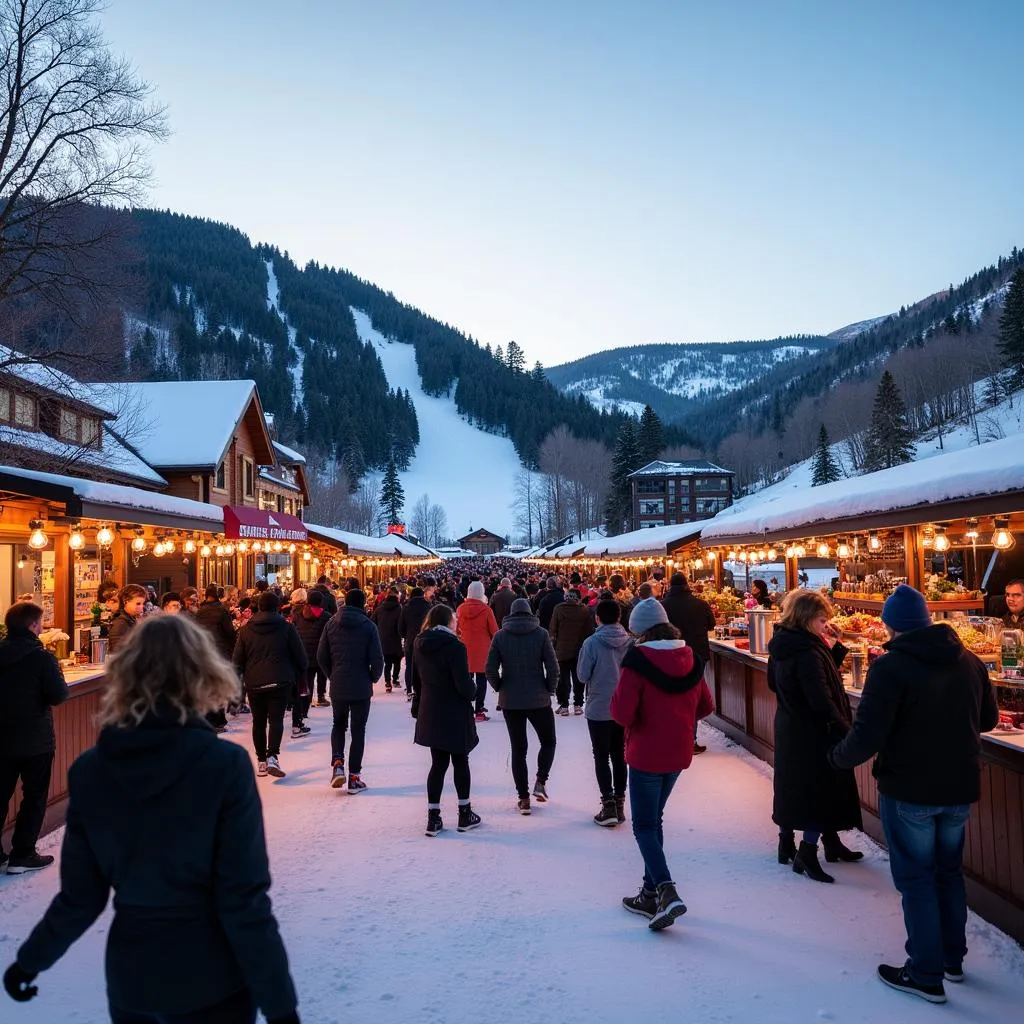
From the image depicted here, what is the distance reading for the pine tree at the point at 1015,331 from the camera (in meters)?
62.8

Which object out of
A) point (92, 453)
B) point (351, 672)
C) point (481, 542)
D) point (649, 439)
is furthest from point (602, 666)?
point (481, 542)

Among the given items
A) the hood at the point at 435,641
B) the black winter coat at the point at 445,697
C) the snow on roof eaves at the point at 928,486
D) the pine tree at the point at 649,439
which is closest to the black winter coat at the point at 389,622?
the snow on roof eaves at the point at 928,486

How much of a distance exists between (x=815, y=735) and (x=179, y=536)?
456 inches

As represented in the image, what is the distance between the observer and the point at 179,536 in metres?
13.6

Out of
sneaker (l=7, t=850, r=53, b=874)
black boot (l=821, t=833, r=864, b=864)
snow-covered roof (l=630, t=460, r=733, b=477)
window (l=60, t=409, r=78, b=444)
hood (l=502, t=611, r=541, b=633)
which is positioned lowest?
black boot (l=821, t=833, r=864, b=864)

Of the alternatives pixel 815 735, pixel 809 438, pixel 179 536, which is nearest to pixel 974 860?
pixel 815 735

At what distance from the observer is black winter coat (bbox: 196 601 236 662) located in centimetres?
995

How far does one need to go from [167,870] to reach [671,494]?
81.1 metres

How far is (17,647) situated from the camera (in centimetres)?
538

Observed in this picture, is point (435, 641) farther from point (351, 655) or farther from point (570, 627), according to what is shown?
point (570, 627)

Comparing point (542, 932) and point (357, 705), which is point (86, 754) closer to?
point (542, 932)

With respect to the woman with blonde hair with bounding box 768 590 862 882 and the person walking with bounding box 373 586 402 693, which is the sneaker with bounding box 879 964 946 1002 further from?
the person walking with bounding box 373 586 402 693

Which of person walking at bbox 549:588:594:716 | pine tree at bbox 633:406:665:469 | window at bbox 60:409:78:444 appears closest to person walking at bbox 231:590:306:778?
person walking at bbox 549:588:594:716

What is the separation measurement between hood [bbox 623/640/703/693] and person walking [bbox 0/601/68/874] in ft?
13.1
